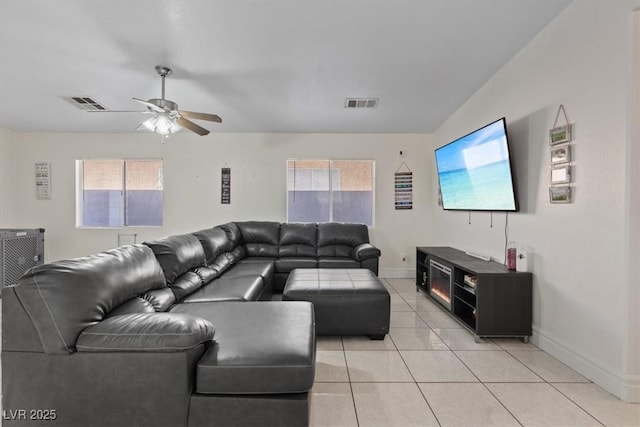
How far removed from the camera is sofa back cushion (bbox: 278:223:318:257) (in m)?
4.80

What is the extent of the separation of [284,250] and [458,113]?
3.17 metres

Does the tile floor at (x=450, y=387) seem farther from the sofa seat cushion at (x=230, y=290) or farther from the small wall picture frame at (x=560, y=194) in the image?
the small wall picture frame at (x=560, y=194)

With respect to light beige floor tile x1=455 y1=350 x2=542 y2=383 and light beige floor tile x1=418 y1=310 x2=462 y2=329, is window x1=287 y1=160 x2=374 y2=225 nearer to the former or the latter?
light beige floor tile x1=418 y1=310 x2=462 y2=329

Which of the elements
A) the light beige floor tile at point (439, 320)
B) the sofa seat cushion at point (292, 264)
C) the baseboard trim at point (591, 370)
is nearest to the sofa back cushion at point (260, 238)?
the sofa seat cushion at point (292, 264)

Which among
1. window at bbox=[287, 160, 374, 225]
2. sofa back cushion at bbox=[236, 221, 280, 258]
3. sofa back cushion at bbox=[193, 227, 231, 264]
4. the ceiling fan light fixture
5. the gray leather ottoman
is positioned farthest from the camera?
window at bbox=[287, 160, 374, 225]

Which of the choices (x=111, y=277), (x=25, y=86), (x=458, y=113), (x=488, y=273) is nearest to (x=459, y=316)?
(x=488, y=273)

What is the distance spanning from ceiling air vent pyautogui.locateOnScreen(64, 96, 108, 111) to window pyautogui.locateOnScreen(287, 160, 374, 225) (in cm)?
290

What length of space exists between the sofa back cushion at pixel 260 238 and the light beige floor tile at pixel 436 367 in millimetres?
2759

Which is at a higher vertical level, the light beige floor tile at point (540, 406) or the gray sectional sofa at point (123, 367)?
the gray sectional sofa at point (123, 367)

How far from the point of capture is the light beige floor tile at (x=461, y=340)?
2641 mm

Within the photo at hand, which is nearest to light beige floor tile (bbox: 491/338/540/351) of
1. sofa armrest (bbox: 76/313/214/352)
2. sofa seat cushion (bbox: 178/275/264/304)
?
sofa seat cushion (bbox: 178/275/264/304)

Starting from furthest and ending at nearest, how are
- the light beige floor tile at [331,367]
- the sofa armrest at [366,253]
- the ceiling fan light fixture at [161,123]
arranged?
the sofa armrest at [366,253] < the ceiling fan light fixture at [161,123] < the light beige floor tile at [331,367]

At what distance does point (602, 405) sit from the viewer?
183 cm

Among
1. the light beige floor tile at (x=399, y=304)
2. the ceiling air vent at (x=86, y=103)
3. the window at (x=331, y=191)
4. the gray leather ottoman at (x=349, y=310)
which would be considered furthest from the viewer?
the window at (x=331, y=191)
